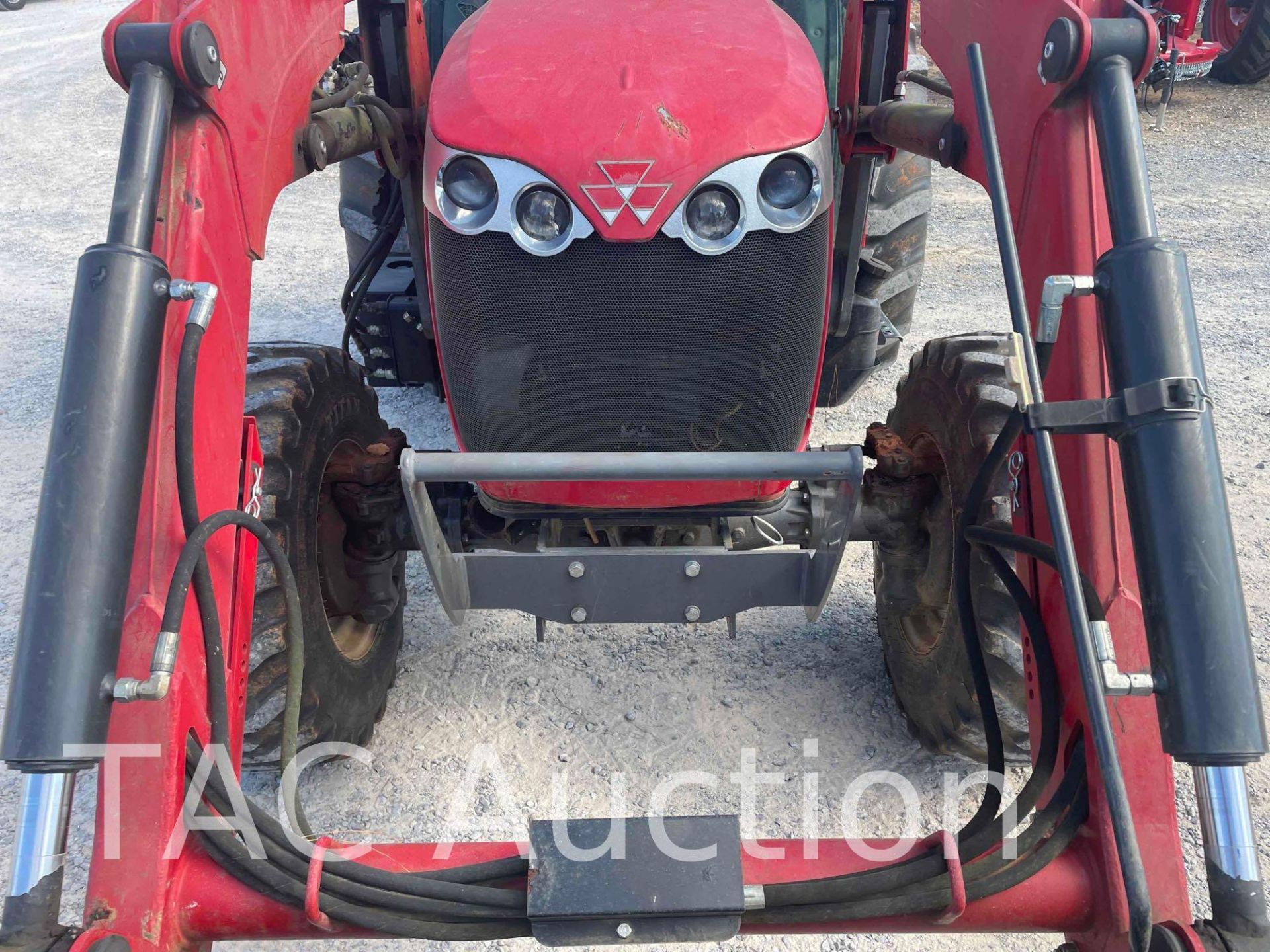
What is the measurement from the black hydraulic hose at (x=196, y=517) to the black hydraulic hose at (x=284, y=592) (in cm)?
2

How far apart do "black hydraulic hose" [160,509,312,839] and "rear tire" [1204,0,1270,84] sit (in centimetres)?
1037

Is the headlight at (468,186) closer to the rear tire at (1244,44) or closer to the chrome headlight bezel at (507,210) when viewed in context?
the chrome headlight bezel at (507,210)

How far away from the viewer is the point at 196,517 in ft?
4.87

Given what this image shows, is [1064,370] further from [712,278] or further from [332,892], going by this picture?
[332,892]

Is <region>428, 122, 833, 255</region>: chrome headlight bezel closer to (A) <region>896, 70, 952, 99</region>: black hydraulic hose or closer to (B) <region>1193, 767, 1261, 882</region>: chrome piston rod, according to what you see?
(A) <region>896, 70, 952, 99</region>: black hydraulic hose

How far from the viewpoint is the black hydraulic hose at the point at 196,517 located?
1.47 m

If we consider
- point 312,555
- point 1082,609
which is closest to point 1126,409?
point 1082,609

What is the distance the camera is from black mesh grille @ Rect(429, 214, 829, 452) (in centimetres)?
181

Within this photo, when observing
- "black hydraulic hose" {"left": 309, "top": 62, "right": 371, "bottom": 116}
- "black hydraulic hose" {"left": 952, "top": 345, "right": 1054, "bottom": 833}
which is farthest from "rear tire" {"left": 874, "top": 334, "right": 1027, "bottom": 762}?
"black hydraulic hose" {"left": 309, "top": 62, "right": 371, "bottom": 116}

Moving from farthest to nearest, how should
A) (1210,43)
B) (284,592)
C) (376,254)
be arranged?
(1210,43)
(376,254)
(284,592)

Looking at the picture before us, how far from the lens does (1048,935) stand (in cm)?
208

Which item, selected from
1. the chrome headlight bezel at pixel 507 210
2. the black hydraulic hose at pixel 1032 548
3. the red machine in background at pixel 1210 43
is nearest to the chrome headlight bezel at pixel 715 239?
the chrome headlight bezel at pixel 507 210

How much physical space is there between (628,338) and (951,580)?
990mm

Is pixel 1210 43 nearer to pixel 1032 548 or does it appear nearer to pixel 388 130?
pixel 388 130
